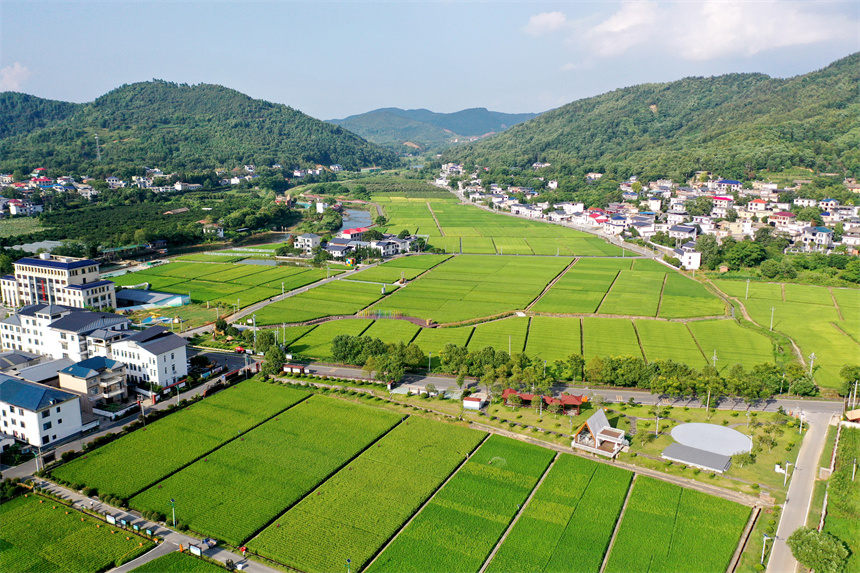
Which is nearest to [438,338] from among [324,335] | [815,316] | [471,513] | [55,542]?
[324,335]

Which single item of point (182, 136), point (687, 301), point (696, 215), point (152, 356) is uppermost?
point (182, 136)

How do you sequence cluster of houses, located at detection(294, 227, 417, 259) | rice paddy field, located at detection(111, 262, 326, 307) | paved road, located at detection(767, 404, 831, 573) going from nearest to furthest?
paved road, located at detection(767, 404, 831, 573), rice paddy field, located at detection(111, 262, 326, 307), cluster of houses, located at detection(294, 227, 417, 259)

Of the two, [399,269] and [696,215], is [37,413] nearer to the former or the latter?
[399,269]

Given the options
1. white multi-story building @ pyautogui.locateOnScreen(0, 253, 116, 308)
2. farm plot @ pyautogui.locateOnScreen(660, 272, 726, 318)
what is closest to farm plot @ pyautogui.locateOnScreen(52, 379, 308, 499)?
white multi-story building @ pyautogui.locateOnScreen(0, 253, 116, 308)

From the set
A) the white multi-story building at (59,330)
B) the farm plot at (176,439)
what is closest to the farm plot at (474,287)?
the farm plot at (176,439)

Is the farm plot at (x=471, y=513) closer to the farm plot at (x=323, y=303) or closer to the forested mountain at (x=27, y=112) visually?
the farm plot at (x=323, y=303)

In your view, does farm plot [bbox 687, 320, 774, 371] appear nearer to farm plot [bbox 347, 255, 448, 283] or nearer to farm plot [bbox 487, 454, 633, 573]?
farm plot [bbox 487, 454, 633, 573]
